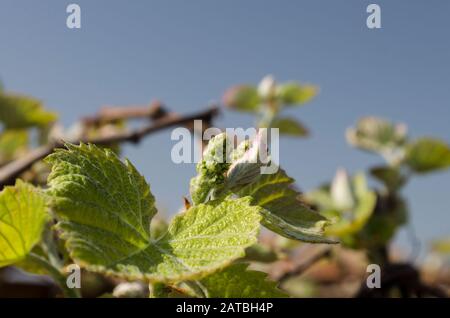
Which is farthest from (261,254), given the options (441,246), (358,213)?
(441,246)

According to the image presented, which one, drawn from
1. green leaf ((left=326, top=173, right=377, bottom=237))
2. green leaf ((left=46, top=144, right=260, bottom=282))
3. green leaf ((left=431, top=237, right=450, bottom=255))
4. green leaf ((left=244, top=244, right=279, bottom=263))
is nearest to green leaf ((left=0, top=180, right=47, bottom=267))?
green leaf ((left=46, top=144, right=260, bottom=282))

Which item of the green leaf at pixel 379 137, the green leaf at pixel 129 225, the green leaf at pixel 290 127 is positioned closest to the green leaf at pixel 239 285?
the green leaf at pixel 129 225

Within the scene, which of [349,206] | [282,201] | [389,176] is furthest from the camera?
[389,176]

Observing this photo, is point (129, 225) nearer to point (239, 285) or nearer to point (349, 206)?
point (239, 285)

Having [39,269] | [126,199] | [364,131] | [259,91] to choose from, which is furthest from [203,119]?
[126,199]

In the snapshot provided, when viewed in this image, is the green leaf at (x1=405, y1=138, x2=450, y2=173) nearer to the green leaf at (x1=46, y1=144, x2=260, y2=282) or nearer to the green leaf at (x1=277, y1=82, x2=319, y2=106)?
the green leaf at (x1=277, y1=82, x2=319, y2=106)

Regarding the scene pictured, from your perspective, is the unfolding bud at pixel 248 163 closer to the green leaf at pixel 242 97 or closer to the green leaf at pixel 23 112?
the green leaf at pixel 23 112

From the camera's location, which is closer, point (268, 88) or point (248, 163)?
point (248, 163)
